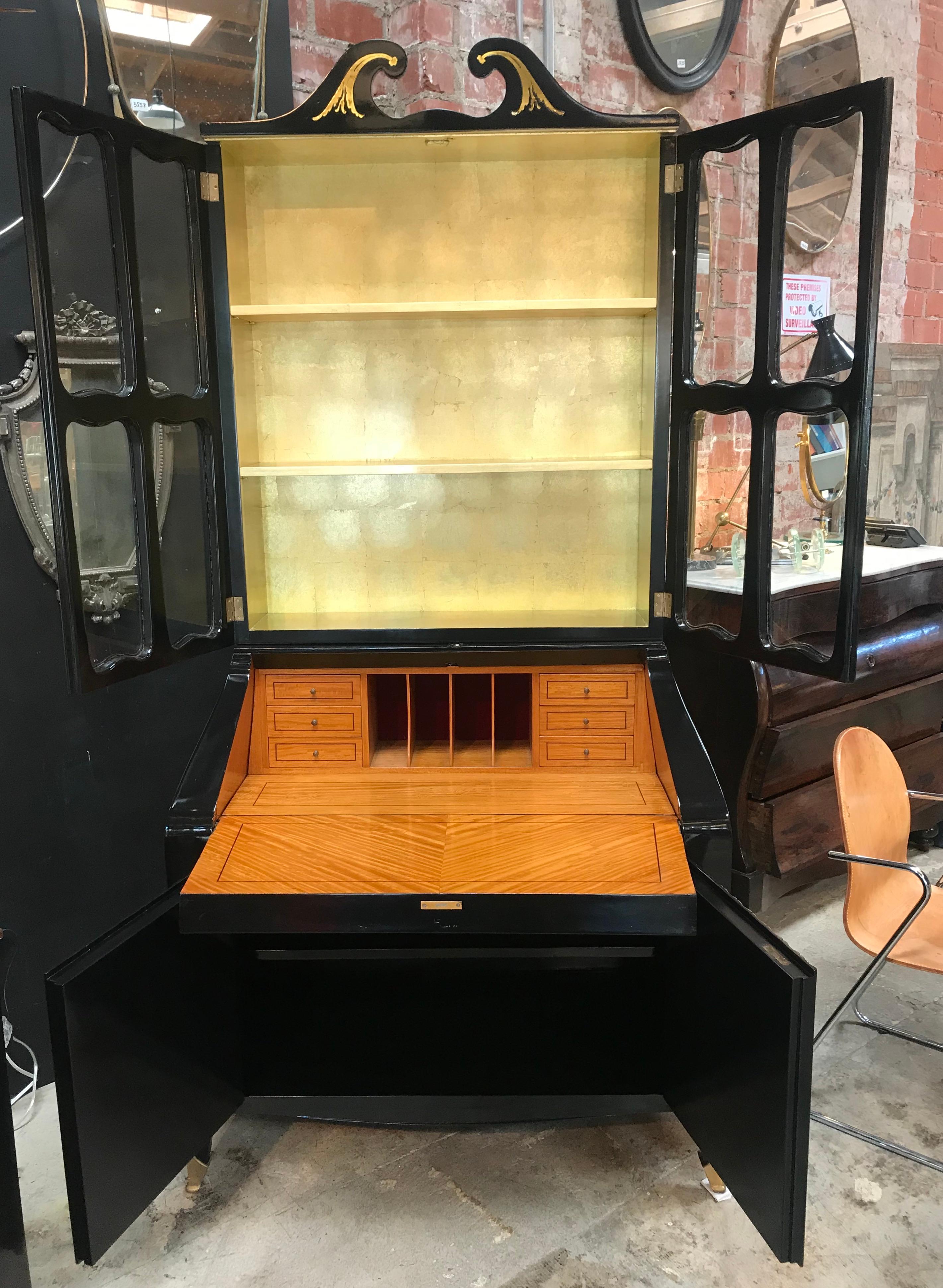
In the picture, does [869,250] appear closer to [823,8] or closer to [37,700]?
[37,700]

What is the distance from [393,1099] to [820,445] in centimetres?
226

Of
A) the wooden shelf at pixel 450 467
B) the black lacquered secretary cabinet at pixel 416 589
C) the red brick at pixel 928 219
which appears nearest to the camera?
the black lacquered secretary cabinet at pixel 416 589

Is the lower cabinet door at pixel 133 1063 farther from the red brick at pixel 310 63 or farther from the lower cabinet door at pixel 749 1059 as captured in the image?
the red brick at pixel 310 63

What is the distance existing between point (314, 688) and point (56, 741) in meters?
0.61

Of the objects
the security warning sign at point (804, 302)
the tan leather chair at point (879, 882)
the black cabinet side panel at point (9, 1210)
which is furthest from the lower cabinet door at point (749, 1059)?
the security warning sign at point (804, 302)

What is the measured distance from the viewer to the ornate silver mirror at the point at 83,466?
206 cm

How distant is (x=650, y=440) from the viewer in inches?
85.7

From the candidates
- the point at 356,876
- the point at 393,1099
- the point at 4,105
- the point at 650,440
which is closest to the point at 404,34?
the point at 4,105

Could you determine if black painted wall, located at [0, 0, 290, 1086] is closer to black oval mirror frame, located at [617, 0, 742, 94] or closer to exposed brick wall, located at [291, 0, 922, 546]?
exposed brick wall, located at [291, 0, 922, 546]

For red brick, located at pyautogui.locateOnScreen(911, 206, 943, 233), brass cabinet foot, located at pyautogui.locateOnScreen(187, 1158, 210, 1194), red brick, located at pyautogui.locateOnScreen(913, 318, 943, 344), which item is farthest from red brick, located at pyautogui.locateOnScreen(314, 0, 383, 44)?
brass cabinet foot, located at pyautogui.locateOnScreen(187, 1158, 210, 1194)

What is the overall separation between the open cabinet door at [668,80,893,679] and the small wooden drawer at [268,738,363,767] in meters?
0.77

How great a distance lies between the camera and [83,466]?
213cm

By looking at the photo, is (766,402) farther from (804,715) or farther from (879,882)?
(804,715)

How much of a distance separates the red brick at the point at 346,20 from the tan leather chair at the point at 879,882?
2146 mm
